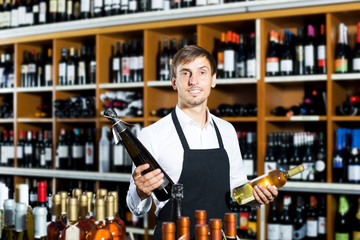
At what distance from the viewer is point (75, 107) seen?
12.4ft

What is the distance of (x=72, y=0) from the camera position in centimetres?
393

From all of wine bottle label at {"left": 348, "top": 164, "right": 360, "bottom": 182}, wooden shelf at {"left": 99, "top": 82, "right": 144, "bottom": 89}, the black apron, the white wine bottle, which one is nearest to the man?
the black apron

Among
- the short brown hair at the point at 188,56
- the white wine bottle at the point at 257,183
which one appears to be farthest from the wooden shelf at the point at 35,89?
the white wine bottle at the point at 257,183

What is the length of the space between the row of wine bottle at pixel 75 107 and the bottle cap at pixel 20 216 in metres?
2.55

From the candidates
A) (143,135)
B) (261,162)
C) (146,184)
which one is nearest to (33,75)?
(261,162)

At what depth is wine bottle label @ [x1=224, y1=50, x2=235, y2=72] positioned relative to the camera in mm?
3248

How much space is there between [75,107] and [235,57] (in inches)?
52.8

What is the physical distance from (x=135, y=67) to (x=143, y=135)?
171 cm

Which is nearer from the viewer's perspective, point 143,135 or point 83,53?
point 143,135

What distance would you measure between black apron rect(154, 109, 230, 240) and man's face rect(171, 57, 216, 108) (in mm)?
176

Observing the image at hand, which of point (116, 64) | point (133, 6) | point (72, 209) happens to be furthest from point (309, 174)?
point (72, 209)

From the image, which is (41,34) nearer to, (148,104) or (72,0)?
(72,0)

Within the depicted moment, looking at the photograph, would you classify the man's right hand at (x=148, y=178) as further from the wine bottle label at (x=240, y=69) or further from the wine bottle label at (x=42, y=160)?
the wine bottle label at (x=42, y=160)

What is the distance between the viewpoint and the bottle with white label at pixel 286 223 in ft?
10.1
